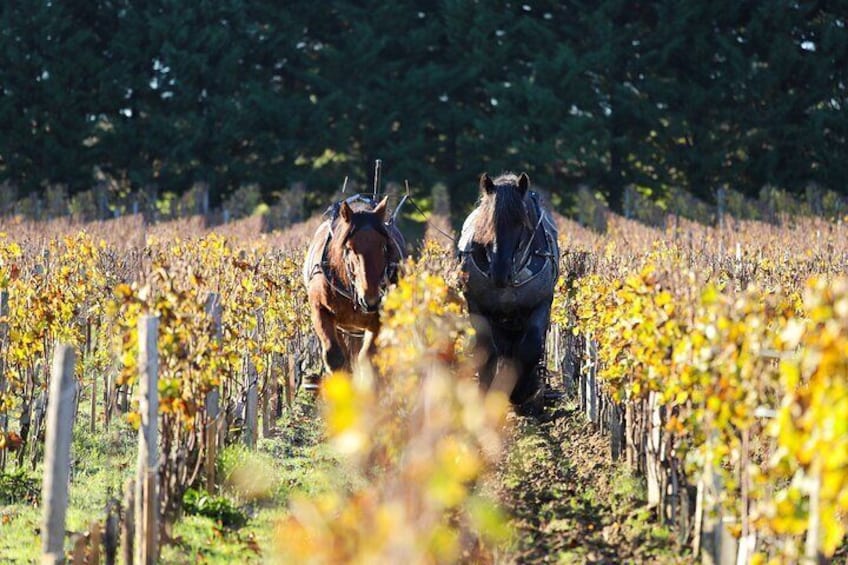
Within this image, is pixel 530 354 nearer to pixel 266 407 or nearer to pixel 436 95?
pixel 266 407

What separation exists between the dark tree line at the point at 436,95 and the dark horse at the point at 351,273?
31197mm

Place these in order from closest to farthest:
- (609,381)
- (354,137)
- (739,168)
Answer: (609,381), (739,168), (354,137)

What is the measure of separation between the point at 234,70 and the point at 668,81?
15.4m

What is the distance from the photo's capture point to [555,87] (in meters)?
41.4

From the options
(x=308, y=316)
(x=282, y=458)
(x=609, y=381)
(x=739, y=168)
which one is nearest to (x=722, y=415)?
(x=609, y=381)

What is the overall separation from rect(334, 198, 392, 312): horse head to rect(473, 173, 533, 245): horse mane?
0.77 metres

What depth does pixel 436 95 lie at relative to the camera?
4391 centimetres

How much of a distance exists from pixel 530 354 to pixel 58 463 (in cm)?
450

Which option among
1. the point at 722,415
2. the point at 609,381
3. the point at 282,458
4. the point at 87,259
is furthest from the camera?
the point at 87,259

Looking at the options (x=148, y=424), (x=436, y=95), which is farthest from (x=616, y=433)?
(x=436, y=95)

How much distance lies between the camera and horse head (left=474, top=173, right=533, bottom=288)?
8.86m

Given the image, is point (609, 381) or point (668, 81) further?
point (668, 81)

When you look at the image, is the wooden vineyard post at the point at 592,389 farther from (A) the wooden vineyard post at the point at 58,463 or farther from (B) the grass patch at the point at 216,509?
(A) the wooden vineyard post at the point at 58,463

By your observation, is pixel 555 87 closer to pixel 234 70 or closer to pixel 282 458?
pixel 234 70
